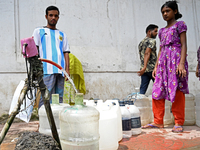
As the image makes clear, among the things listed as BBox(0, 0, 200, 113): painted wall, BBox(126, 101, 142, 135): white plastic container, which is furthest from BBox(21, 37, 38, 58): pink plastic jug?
BBox(0, 0, 200, 113): painted wall

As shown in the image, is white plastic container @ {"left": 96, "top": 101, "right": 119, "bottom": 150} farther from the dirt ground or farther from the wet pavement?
the dirt ground

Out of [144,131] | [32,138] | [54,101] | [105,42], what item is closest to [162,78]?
[144,131]

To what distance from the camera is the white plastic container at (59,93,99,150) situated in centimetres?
148

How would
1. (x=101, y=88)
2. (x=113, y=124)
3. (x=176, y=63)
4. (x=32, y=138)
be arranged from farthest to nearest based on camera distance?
(x=101, y=88) → (x=176, y=63) → (x=113, y=124) → (x=32, y=138)

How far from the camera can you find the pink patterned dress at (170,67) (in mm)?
2848

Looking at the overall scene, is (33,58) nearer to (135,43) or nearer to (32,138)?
(32,138)

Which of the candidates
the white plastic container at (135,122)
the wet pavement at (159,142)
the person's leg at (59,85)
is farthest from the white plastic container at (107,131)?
the person's leg at (59,85)

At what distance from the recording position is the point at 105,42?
5.12 m

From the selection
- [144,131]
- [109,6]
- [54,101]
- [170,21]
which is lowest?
[144,131]

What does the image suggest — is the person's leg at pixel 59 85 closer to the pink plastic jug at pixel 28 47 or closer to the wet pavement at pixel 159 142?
the wet pavement at pixel 159 142

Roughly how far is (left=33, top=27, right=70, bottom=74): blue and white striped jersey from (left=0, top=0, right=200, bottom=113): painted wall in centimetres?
174

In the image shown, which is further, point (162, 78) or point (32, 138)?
point (162, 78)

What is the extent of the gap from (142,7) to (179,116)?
3587mm

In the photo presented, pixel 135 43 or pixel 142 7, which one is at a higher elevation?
pixel 142 7
